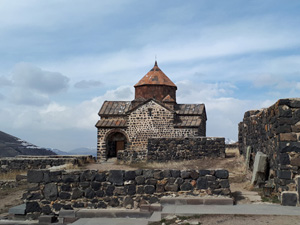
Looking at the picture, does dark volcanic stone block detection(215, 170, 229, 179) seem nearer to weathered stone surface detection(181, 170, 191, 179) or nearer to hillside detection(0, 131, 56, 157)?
weathered stone surface detection(181, 170, 191, 179)

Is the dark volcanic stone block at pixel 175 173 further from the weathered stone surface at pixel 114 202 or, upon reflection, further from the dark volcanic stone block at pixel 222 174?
the weathered stone surface at pixel 114 202

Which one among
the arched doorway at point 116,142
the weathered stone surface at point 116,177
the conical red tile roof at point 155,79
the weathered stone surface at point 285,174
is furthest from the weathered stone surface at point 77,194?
the conical red tile roof at point 155,79

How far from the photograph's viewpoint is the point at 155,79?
1161 inches

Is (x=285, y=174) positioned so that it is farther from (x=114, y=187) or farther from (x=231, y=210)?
(x=114, y=187)

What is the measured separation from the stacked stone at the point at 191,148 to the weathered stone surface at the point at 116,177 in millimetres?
8739

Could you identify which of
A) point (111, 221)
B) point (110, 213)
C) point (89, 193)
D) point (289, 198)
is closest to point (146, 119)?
point (89, 193)

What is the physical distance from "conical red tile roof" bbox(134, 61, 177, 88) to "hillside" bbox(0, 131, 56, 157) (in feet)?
58.0

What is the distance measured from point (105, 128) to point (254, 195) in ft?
62.8

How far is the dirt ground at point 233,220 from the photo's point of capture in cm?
640

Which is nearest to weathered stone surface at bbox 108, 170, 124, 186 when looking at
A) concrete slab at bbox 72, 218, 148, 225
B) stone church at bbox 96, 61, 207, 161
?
concrete slab at bbox 72, 218, 148, 225

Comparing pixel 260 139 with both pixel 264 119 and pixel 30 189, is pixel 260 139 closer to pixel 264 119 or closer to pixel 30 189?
pixel 264 119

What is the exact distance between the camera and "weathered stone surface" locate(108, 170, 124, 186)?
818 centimetres

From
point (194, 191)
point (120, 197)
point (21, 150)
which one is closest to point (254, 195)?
point (194, 191)

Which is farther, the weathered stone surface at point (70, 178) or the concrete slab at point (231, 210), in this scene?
the weathered stone surface at point (70, 178)
